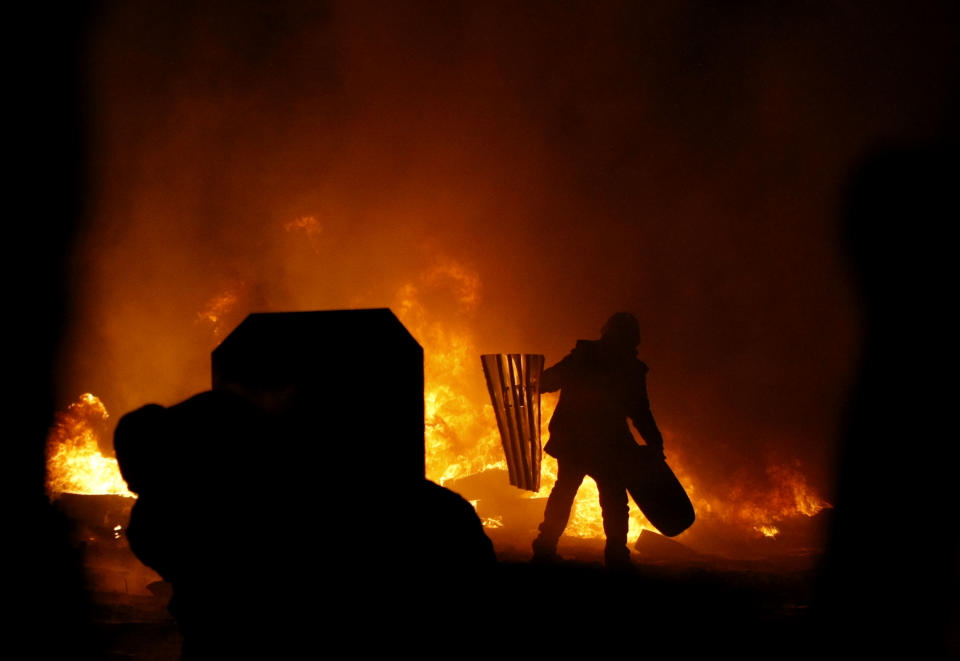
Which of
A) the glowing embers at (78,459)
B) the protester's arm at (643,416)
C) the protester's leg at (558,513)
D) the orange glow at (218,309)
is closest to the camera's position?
the protester's arm at (643,416)

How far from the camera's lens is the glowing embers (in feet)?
30.7

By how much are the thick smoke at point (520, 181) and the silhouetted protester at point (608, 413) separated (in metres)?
3.92

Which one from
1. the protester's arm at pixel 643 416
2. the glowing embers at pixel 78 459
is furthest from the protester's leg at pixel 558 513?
the glowing embers at pixel 78 459

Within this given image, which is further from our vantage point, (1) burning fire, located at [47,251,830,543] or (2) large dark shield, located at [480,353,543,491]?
(1) burning fire, located at [47,251,830,543]

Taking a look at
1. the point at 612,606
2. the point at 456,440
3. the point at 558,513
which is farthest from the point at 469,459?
the point at 612,606

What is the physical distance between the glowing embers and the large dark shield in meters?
5.80

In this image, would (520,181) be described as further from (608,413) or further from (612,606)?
(612,606)

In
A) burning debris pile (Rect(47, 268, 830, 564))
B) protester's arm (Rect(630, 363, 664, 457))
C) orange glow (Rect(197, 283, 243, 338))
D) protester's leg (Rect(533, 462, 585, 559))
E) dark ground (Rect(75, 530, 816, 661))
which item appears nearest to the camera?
dark ground (Rect(75, 530, 816, 661))

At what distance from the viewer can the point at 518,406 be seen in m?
6.11

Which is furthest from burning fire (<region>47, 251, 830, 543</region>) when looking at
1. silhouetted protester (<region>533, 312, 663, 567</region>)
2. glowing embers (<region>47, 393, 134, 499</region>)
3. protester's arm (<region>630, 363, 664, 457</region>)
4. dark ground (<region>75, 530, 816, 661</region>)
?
protester's arm (<region>630, 363, 664, 457</region>)

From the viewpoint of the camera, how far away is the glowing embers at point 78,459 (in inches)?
368

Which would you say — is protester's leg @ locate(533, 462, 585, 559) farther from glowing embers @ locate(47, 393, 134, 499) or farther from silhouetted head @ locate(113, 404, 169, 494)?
glowing embers @ locate(47, 393, 134, 499)

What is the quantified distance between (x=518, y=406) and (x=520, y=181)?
17.7ft

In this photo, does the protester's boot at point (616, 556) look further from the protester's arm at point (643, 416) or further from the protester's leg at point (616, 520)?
the protester's arm at point (643, 416)
